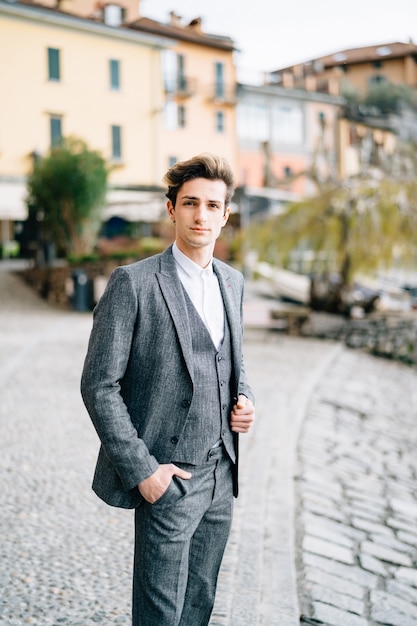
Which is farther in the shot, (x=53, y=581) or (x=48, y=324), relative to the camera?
(x=48, y=324)

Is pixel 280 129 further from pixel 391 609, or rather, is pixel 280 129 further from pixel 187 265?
pixel 187 265

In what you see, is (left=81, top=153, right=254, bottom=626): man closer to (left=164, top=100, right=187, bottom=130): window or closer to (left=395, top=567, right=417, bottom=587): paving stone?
(left=395, top=567, right=417, bottom=587): paving stone

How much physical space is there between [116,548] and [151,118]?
33862 millimetres

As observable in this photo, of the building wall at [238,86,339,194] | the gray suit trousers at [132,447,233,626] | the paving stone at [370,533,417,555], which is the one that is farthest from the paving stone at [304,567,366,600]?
the building wall at [238,86,339,194]

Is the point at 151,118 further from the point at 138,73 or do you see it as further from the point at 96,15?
the point at 96,15

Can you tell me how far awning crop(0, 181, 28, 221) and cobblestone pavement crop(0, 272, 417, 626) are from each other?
19.1m

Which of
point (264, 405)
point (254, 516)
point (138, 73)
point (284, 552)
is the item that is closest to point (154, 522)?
point (284, 552)

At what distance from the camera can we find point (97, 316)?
242cm

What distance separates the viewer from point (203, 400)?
2465mm

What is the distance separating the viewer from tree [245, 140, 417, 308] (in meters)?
14.5


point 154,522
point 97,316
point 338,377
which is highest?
point 97,316

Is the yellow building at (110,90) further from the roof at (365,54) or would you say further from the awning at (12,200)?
the roof at (365,54)

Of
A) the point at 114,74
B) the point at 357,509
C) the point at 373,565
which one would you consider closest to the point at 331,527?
the point at 373,565

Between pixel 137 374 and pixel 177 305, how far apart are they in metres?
0.26
